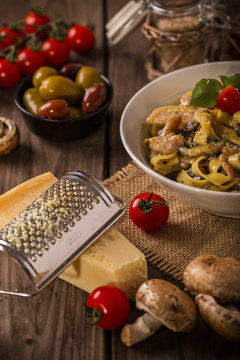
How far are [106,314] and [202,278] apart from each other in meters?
0.43

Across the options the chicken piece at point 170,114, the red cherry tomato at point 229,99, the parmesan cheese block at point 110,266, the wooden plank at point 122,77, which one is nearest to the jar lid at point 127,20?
the wooden plank at point 122,77

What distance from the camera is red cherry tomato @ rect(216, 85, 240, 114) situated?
→ 8.31 ft

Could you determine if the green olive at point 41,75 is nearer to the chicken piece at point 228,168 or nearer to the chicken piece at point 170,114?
the chicken piece at point 170,114

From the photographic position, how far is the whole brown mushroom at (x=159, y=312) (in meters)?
1.84

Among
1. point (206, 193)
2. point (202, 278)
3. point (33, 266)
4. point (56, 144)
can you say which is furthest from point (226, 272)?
point (56, 144)

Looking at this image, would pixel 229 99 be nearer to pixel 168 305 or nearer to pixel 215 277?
pixel 215 277

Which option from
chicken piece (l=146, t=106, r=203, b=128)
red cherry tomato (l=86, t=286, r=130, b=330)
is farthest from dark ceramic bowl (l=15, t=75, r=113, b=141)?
red cherry tomato (l=86, t=286, r=130, b=330)

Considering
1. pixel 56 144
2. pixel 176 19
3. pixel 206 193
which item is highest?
pixel 176 19

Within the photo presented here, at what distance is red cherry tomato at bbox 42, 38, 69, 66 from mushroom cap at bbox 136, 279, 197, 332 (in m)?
2.55

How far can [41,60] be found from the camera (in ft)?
12.7

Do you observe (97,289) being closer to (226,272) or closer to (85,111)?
(226,272)

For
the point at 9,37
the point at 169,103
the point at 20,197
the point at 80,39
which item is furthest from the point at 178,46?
the point at 20,197

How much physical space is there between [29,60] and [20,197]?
1741 millimetres

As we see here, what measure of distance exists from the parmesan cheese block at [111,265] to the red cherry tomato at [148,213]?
0.26 meters
